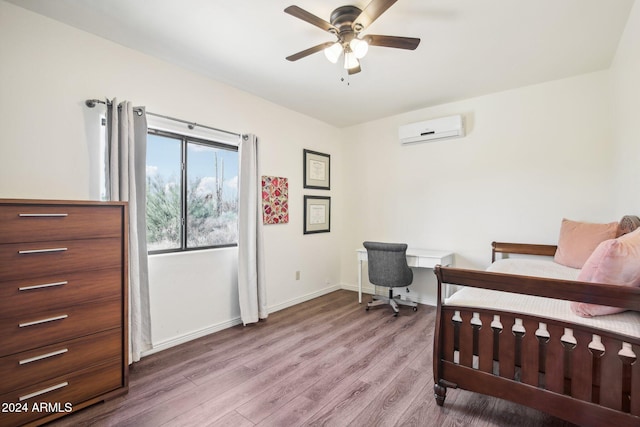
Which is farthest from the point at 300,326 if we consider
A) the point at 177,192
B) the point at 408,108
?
the point at 408,108

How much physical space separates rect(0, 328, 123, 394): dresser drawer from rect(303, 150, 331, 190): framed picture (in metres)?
2.75

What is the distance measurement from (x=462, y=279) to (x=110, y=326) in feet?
7.31

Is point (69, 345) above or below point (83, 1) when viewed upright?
below

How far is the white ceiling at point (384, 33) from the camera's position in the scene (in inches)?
75.5

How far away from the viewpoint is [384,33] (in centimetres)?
223

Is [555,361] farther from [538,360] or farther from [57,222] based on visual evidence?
[57,222]

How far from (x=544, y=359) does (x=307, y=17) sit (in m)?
2.30

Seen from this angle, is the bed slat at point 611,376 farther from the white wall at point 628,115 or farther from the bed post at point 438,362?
the white wall at point 628,115

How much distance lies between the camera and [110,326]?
1875 mm

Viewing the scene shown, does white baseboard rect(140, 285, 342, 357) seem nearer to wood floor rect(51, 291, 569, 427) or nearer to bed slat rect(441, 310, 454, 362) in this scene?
wood floor rect(51, 291, 569, 427)

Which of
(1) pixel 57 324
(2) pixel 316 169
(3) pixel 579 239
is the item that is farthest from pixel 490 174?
(1) pixel 57 324

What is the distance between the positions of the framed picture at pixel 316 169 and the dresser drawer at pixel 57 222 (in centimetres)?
248

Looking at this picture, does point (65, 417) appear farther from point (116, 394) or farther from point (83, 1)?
Result: point (83, 1)

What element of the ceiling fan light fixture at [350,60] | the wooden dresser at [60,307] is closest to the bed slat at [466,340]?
the ceiling fan light fixture at [350,60]
